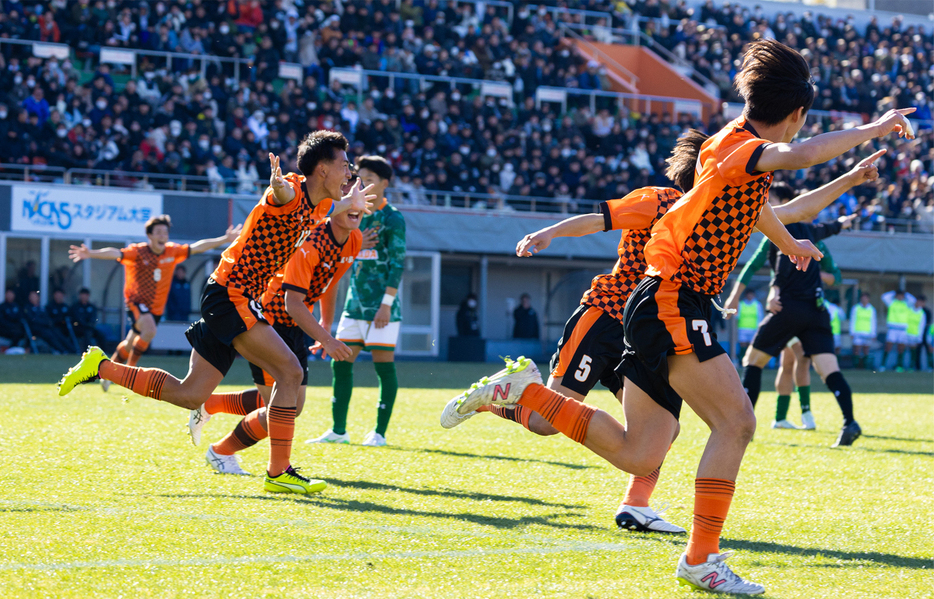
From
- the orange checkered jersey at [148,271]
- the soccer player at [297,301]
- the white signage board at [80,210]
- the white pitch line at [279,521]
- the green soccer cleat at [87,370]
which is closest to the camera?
the white pitch line at [279,521]

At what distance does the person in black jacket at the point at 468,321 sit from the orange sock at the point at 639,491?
19.3 metres

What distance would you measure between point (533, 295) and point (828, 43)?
16.7 metres

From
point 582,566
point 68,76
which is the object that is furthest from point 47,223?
point 582,566

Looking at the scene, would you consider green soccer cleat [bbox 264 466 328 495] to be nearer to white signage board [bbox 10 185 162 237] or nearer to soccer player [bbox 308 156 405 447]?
soccer player [bbox 308 156 405 447]

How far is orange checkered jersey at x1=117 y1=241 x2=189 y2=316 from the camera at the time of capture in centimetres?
1245

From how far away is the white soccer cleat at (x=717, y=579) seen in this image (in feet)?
11.6

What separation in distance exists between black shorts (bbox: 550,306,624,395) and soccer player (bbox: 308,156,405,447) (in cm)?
292

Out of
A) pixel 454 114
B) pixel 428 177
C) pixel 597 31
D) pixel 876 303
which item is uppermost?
pixel 597 31

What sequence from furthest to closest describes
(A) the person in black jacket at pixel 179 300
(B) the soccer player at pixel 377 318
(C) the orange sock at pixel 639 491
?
(A) the person in black jacket at pixel 179 300, (B) the soccer player at pixel 377 318, (C) the orange sock at pixel 639 491

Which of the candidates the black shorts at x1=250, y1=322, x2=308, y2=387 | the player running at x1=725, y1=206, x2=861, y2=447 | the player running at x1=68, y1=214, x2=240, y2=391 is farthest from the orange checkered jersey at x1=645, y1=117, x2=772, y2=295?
the player running at x1=68, y1=214, x2=240, y2=391

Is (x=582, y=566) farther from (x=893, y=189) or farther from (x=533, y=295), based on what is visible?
(x=893, y=189)

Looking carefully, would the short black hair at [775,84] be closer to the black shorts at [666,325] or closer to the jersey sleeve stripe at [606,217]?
the black shorts at [666,325]

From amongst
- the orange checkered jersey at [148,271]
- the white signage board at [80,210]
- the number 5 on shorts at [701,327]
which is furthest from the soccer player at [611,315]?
the white signage board at [80,210]

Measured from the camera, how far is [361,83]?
26.4m
